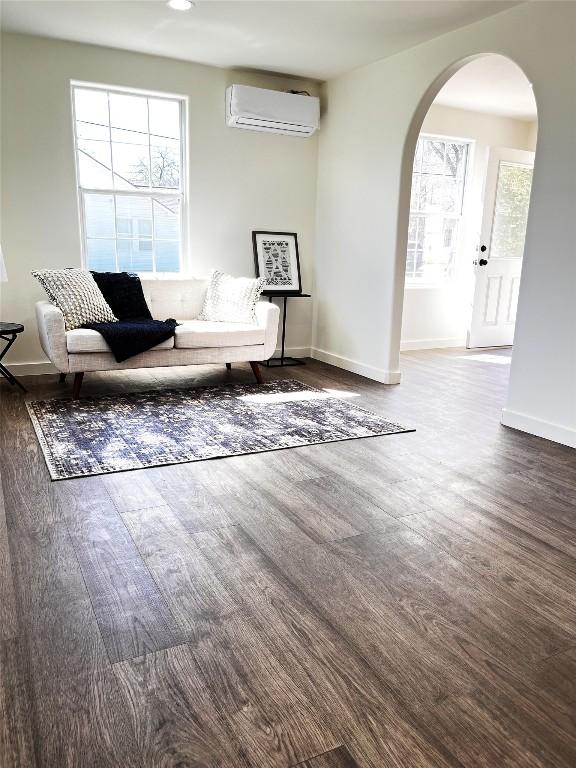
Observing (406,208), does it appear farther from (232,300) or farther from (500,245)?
(500,245)

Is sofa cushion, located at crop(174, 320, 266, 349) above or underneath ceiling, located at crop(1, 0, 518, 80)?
underneath

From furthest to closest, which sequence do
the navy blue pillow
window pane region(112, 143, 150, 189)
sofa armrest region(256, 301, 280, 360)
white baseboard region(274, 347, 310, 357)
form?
white baseboard region(274, 347, 310, 357) → window pane region(112, 143, 150, 189) → sofa armrest region(256, 301, 280, 360) → the navy blue pillow

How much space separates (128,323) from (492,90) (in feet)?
13.0

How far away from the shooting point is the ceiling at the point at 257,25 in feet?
11.8

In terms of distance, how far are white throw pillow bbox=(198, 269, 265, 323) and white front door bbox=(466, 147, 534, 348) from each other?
294cm

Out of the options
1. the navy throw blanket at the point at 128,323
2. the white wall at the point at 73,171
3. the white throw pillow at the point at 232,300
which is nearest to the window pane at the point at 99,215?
the white wall at the point at 73,171

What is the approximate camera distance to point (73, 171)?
460 centimetres

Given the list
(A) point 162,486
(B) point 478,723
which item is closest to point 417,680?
(B) point 478,723

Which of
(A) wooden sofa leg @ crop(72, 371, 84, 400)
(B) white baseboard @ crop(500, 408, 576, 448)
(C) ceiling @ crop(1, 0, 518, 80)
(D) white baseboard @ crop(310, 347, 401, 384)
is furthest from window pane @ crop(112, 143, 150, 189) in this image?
(B) white baseboard @ crop(500, 408, 576, 448)

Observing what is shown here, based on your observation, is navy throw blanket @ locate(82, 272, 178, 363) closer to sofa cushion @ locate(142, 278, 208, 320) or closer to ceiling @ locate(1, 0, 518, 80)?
sofa cushion @ locate(142, 278, 208, 320)

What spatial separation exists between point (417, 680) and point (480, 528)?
96 centimetres

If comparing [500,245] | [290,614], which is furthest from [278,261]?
[290,614]

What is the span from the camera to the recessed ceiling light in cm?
356

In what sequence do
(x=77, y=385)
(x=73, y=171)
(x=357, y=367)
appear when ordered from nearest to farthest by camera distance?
(x=77, y=385) < (x=73, y=171) < (x=357, y=367)
